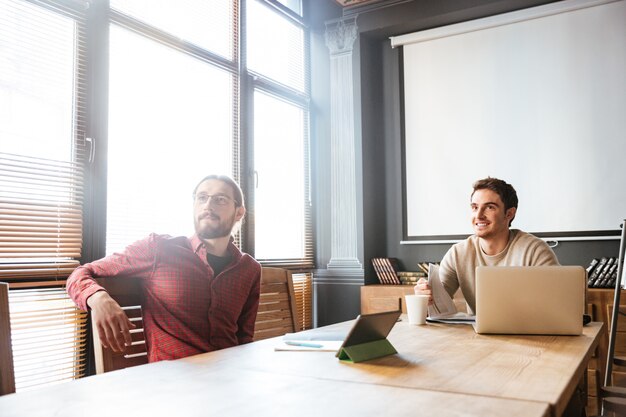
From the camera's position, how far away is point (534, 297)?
1.64 metres

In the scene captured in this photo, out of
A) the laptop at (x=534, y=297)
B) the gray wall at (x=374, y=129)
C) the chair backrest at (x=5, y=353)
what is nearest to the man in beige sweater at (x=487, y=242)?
the laptop at (x=534, y=297)

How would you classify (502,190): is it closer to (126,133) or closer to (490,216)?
(490,216)

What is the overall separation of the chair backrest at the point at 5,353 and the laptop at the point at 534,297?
125 cm

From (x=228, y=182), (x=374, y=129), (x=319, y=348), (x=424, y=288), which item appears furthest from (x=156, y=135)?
(x=319, y=348)

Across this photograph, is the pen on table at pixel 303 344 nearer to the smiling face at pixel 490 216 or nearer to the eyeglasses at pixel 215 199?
the eyeglasses at pixel 215 199

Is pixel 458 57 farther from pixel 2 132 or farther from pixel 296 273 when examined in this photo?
pixel 2 132

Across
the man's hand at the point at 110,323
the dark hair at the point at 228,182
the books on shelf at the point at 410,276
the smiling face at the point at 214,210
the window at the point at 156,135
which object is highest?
the window at the point at 156,135

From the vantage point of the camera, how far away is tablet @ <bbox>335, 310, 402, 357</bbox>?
1255 millimetres

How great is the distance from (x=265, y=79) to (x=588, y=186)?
246cm

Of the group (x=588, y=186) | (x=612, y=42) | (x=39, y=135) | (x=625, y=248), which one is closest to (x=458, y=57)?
(x=612, y=42)

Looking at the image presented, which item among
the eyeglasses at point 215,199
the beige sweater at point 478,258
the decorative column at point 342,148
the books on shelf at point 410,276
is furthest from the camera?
the decorative column at point 342,148

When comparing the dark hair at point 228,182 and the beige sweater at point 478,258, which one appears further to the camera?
the beige sweater at point 478,258

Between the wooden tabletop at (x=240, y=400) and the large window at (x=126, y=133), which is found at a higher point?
the large window at (x=126, y=133)

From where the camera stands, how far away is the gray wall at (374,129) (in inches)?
173
